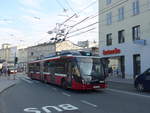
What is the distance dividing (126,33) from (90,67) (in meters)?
18.2

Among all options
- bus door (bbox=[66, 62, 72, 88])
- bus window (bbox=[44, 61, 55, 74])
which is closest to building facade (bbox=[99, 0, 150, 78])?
bus window (bbox=[44, 61, 55, 74])

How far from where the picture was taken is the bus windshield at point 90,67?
49.7 ft

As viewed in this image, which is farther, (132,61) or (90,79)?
(132,61)

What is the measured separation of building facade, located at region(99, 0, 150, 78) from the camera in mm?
28641

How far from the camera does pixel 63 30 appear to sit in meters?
28.5

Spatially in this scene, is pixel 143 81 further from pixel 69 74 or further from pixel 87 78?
pixel 69 74

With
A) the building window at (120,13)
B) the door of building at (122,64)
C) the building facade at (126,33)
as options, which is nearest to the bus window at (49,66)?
the building facade at (126,33)

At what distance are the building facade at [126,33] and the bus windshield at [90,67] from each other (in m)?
13.9

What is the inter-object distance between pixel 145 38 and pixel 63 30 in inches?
397

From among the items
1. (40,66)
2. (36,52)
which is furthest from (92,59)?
(36,52)

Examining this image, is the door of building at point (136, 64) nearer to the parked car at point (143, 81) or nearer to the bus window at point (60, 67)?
the parked car at point (143, 81)

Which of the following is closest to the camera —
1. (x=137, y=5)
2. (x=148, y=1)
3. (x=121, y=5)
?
(x=148, y=1)

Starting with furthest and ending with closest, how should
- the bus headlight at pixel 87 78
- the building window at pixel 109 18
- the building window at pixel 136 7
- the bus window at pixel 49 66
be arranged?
the building window at pixel 109 18
the building window at pixel 136 7
the bus window at pixel 49 66
the bus headlight at pixel 87 78

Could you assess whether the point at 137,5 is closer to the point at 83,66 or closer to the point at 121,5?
the point at 121,5
